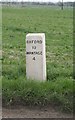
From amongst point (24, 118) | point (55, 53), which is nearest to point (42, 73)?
point (24, 118)

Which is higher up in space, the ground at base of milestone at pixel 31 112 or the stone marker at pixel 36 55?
the stone marker at pixel 36 55

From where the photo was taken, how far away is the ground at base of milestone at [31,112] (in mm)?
6504

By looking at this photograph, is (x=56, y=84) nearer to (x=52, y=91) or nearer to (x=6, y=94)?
(x=52, y=91)

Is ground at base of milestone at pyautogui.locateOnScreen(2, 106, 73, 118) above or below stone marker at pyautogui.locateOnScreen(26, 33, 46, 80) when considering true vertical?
below

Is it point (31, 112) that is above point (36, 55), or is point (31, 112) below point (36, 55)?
below

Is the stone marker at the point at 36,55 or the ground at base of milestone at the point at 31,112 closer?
the ground at base of milestone at the point at 31,112

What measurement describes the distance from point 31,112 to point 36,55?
4.33 feet

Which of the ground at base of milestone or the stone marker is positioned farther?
the stone marker

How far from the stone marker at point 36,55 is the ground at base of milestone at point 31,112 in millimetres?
1010

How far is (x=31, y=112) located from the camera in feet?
21.9

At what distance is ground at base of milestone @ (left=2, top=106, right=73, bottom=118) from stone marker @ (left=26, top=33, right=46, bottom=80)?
101 centimetres

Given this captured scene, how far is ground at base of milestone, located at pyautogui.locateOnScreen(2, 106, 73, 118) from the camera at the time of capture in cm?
650

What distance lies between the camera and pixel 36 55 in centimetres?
760

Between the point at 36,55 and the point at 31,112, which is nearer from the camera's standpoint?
the point at 31,112
